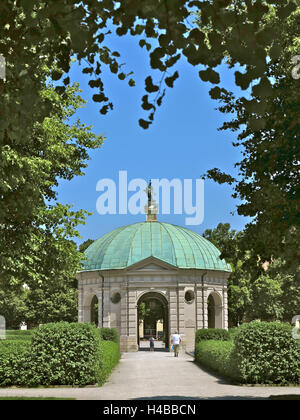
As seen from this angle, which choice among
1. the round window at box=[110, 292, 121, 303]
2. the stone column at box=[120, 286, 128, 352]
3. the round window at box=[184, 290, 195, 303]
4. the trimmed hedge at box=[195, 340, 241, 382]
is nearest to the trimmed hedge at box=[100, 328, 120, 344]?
the trimmed hedge at box=[195, 340, 241, 382]

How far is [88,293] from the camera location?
46.7m

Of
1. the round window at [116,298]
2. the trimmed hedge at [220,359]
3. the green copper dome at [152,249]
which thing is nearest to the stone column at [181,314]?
the green copper dome at [152,249]

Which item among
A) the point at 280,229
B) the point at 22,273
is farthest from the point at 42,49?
the point at 22,273

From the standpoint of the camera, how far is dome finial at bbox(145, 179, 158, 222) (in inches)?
2057

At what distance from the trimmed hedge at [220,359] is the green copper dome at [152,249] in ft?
49.4

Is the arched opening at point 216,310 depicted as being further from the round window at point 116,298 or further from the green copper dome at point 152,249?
the round window at point 116,298

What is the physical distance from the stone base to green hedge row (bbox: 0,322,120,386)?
23893 millimetres

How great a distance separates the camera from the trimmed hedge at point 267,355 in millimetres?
18938

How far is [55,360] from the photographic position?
18.6 meters

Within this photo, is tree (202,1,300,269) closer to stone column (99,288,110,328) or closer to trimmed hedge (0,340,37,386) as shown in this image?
trimmed hedge (0,340,37,386)

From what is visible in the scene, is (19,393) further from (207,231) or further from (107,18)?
(207,231)

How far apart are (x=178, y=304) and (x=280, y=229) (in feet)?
111

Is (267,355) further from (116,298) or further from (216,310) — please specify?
(216,310)
